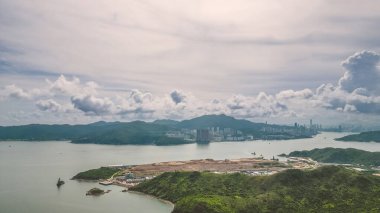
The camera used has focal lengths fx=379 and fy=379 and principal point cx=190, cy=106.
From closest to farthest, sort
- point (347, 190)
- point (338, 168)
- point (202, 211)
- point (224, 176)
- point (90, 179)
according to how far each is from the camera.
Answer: point (202, 211)
point (347, 190)
point (338, 168)
point (224, 176)
point (90, 179)

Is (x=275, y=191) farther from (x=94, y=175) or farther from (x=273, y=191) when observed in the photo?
(x=94, y=175)

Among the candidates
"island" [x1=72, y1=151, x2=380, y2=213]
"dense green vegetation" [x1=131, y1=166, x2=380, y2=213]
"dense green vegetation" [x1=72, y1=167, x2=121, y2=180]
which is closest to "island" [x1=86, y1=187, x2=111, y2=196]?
"island" [x1=72, y1=151, x2=380, y2=213]

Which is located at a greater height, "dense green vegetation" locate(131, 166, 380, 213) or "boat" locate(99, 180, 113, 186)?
A: "dense green vegetation" locate(131, 166, 380, 213)

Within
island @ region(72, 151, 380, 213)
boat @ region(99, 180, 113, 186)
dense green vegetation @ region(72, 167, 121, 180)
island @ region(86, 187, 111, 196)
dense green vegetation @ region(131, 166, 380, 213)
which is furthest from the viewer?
dense green vegetation @ region(72, 167, 121, 180)

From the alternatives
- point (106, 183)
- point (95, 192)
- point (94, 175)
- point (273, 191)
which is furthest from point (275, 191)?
A: point (94, 175)

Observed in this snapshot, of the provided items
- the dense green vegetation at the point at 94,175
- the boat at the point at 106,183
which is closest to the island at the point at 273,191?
the boat at the point at 106,183

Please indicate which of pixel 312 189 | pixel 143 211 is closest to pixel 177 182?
pixel 143 211

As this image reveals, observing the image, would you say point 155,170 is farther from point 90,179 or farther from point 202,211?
point 202,211

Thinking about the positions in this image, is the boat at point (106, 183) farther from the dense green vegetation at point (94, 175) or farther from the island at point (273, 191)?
the island at point (273, 191)

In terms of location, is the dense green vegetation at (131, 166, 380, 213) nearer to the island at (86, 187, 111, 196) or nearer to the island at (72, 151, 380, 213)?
the island at (72, 151, 380, 213)
